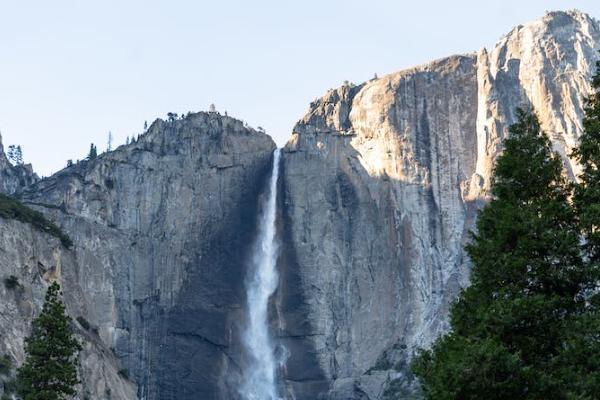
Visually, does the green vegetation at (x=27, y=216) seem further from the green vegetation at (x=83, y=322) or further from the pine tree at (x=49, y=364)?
the pine tree at (x=49, y=364)

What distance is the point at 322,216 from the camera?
Result: 97.4 metres

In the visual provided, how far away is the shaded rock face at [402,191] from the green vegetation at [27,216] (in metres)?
30.0

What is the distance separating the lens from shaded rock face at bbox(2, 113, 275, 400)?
302 feet

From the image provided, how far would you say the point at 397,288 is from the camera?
305ft

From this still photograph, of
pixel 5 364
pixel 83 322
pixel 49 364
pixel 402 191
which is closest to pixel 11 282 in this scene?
pixel 5 364

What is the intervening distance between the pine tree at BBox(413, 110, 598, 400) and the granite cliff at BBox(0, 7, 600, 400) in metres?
67.9

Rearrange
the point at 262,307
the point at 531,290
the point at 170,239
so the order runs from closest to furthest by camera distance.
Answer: the point at 531,290, the point at 170,239, the point at 262,307

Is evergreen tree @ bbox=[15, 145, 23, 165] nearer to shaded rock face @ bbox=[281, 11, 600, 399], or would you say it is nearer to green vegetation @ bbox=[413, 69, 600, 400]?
shaded rock face @ bbox=[281, 11, 600, 399]

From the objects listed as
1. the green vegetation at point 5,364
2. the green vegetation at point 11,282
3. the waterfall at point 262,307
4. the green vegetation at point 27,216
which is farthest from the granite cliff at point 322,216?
the green vegetation at point 5,364

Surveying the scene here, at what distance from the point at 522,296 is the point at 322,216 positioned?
78576 mm

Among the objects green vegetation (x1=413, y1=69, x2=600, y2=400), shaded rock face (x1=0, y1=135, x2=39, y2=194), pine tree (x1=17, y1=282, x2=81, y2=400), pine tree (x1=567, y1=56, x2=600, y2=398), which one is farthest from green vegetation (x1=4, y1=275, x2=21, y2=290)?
pine tree (x1=567, y1=56, x2=600, y2=398)

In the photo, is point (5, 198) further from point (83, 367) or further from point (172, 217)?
point (172, 217)

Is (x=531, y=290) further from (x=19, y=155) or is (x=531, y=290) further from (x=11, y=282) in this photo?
(x=19, y=155)

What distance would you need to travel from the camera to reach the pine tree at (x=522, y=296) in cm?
1791
